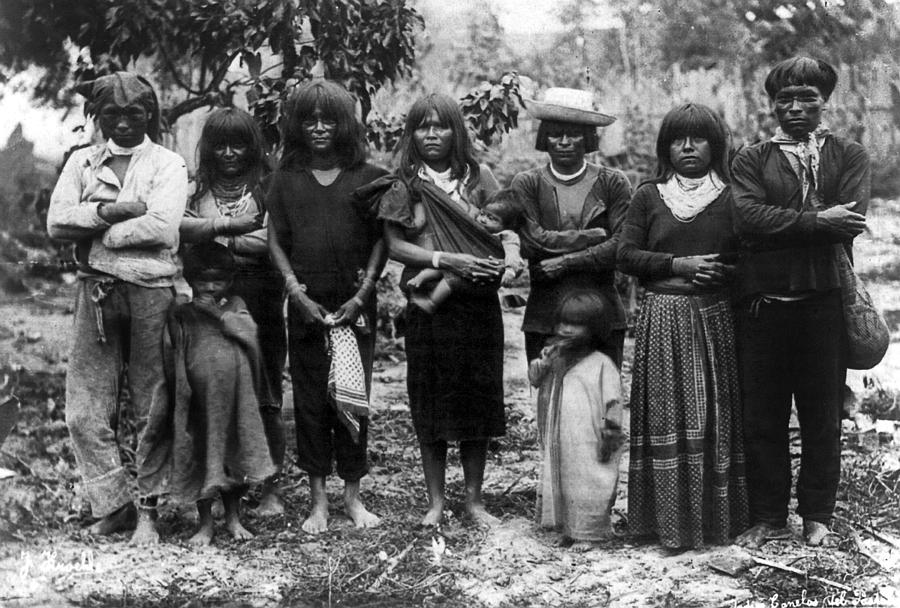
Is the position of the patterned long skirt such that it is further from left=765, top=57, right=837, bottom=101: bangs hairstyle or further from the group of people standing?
left=765, top=57, right=837, bottom=101: bangs hairstyle

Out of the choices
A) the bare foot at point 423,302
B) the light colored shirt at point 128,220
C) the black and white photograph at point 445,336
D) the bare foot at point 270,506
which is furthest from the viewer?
the bare foot at point 270,506

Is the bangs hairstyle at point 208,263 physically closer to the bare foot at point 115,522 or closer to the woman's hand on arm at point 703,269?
the bare foot at point 115,522

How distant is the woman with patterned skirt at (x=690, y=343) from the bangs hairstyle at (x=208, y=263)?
5.38 ft

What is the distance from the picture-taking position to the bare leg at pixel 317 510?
4195 millimetres

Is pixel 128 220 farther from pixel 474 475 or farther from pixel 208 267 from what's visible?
pixel 474 475

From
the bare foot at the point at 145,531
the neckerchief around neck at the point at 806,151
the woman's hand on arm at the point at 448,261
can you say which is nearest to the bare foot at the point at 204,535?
the bare foot at the point at 145,531

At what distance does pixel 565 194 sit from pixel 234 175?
1475 millimetres

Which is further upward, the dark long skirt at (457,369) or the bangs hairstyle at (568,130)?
the bangs hairstyle at (568,130)

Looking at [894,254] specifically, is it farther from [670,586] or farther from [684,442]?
[670,586]

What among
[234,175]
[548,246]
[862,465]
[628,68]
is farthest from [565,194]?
[628,68]

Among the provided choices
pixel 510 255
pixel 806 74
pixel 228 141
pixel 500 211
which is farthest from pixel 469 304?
pixel 806 74

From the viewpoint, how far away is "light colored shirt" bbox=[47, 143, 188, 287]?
3.98 metres

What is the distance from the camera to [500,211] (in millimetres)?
4098

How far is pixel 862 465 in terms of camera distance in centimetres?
464
